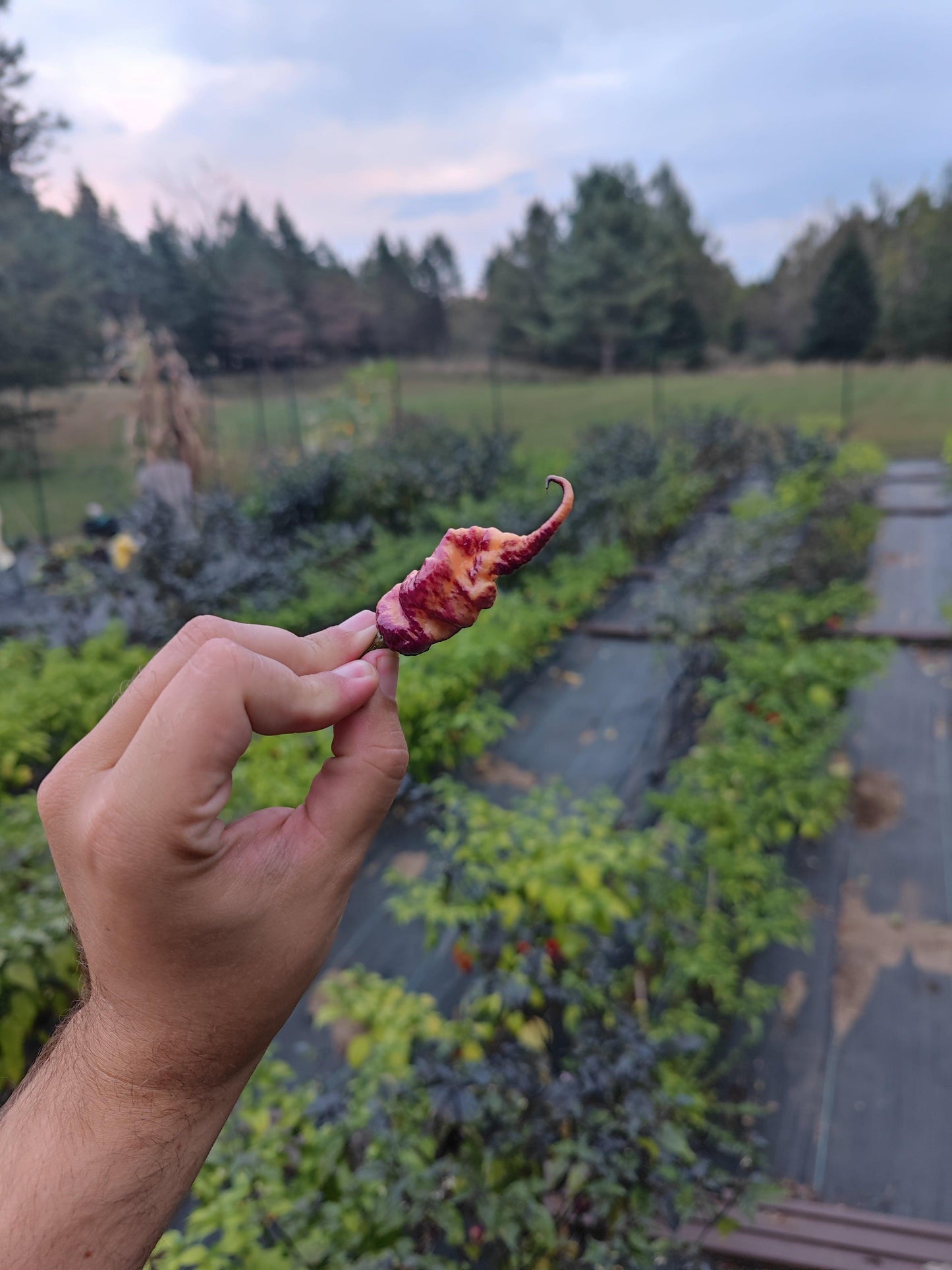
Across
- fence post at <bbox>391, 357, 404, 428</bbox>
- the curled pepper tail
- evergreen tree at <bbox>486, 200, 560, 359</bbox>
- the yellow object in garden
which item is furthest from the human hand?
evergreen tree at <bbox>486, 200, 560, 359</bbox>

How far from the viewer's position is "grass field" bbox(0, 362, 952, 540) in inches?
380

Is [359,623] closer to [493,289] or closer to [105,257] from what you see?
[105,257]

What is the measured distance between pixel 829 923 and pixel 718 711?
1.05 metres

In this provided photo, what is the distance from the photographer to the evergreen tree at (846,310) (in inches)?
664

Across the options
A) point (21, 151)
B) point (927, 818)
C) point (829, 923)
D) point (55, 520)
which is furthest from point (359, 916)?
point (21, 151)

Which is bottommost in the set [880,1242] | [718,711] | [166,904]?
[880,1242]

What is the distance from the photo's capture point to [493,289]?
18.2 metres

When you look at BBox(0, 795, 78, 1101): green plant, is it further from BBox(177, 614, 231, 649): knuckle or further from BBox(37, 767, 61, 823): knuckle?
BBox(177, 614, 231, 649): knuckle

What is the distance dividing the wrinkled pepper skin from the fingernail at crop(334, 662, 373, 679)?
0.21ft

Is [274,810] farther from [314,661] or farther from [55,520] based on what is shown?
[55,520]

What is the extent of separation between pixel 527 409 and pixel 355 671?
13605 mm

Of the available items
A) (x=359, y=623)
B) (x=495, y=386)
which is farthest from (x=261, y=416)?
(x=359, y=623)

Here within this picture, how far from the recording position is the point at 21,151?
8.55 meters

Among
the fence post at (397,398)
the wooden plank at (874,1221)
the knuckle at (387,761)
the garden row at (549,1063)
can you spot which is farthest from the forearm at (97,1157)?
the fence post at (397,398)
